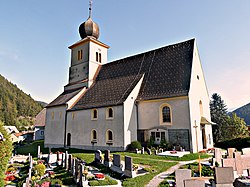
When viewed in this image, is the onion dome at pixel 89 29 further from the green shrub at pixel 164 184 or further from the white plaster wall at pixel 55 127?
the green shrub at pixel 164 184

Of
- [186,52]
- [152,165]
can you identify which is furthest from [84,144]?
[186,52]

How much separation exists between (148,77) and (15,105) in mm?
126215

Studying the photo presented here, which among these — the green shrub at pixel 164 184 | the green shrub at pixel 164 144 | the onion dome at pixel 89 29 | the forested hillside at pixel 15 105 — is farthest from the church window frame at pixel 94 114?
the forested hillside at pixel 15 105

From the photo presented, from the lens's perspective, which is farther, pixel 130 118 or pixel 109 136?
pixel 109 136

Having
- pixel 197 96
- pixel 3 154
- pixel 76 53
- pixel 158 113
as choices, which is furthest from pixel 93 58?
pixel 3 154

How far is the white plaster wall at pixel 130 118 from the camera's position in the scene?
71.0 feet

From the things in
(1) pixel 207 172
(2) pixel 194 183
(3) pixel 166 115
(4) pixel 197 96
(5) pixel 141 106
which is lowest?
(1) pixel 207 172

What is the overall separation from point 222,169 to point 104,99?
18.5 m

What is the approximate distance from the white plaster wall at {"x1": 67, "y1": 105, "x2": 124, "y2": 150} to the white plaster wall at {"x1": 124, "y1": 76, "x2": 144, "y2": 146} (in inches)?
18.2

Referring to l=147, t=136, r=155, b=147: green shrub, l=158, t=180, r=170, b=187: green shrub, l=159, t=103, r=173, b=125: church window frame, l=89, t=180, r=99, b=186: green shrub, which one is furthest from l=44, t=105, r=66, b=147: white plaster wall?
l=158, t=180, r=170, b=187: green shrub

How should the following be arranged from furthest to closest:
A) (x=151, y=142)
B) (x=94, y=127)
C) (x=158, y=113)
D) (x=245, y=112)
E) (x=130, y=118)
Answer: (x=245, y=112), (x=94, y=127), (x=130, y=118), (x=158, y=113), (x=151, y=142)

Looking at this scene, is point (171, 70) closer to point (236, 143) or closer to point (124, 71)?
point (124, 71)

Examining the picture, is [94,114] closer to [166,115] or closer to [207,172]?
[166,115]

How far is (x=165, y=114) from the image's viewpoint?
2152 centimetres
